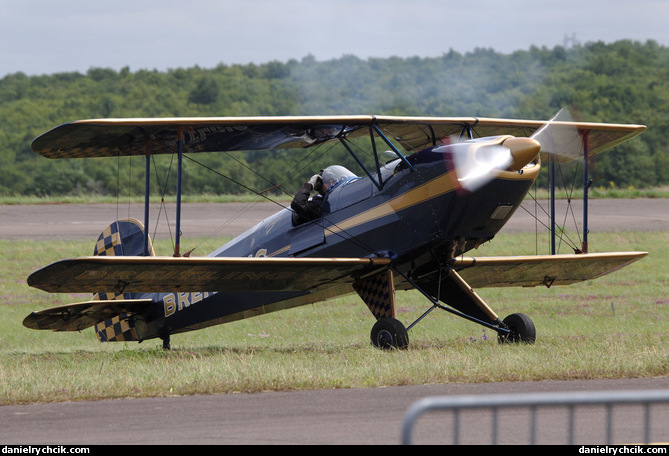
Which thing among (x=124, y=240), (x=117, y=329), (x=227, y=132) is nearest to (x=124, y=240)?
(x=124, y=240)

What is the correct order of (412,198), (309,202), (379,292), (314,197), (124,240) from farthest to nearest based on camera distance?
(124,240) < (314,197) < (309,202) < (379,292) < (412,198)

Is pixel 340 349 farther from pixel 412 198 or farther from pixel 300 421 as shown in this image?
pixel 300 421

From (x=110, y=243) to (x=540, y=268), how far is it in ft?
21.6

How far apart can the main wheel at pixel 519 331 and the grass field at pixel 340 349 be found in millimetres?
221

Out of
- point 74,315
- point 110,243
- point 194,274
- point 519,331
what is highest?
point 110,243

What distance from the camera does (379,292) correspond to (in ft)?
37.6

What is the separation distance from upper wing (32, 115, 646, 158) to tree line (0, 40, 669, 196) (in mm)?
29184

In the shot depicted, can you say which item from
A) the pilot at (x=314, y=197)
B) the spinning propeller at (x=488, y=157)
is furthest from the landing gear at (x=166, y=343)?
the spinning propeller at (x=488, y=157)

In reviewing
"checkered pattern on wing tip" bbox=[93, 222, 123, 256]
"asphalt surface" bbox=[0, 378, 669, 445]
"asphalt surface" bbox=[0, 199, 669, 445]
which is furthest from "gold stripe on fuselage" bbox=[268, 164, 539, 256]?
"checkered pattern on wing tip" bbox=[93, 222, 123, 256]

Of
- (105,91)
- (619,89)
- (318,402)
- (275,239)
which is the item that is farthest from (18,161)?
(318,402)

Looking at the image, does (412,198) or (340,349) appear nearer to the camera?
(412,198)

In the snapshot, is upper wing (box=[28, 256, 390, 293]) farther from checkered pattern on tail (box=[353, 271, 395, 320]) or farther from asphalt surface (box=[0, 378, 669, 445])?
asphalt surface (box=[0, 378, 669, 445])

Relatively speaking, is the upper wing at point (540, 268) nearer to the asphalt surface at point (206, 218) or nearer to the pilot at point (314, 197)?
the pilot at point (314, 197)

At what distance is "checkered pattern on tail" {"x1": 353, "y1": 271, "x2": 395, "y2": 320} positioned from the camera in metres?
11.2
